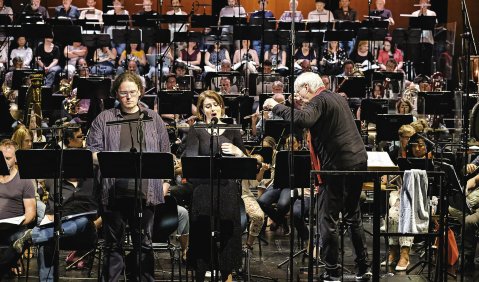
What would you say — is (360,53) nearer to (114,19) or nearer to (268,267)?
(114,19)

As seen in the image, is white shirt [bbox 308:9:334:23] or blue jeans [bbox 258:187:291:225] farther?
white shirt [bbox 308:9:334:23]

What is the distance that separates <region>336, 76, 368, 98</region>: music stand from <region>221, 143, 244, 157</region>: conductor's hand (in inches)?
251

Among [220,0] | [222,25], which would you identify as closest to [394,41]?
[222,25]

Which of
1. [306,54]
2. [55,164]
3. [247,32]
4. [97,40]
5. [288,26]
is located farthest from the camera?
[306,54]

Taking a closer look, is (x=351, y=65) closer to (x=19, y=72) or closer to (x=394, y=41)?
(x=394, y=41)

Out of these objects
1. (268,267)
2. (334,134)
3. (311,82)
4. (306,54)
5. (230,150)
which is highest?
(306,54)

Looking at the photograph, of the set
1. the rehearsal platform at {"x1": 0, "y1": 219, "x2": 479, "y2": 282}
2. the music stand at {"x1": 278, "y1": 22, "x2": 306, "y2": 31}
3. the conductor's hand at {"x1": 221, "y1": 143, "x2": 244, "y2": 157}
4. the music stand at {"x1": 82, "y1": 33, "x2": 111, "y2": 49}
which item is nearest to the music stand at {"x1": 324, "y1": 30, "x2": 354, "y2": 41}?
the music stand at {"x1": 278, "y1": 22, "x2": 306, "y2": 31}

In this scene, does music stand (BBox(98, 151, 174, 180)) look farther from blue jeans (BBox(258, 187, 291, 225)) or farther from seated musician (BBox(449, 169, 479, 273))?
seated musician (BBox(449, 169, 479, 273))

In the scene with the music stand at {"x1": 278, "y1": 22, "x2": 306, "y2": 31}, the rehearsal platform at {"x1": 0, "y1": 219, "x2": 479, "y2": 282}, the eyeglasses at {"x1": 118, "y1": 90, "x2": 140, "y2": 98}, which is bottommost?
the rehearsal platform at {"x1": 0, "y1": 219, "x2": 479, "y2": 282}

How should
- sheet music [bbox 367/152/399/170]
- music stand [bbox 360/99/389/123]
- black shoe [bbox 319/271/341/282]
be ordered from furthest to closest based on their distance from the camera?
music stand [bbox 360/99/389/123], sheet music [bbox 367/152/399/170], black shoe [bbox 319/271/341/282]

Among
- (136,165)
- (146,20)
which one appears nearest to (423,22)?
(146,20)

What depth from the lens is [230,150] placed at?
6.89 metres

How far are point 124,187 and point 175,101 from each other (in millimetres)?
5273

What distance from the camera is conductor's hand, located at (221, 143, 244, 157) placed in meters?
6.88
